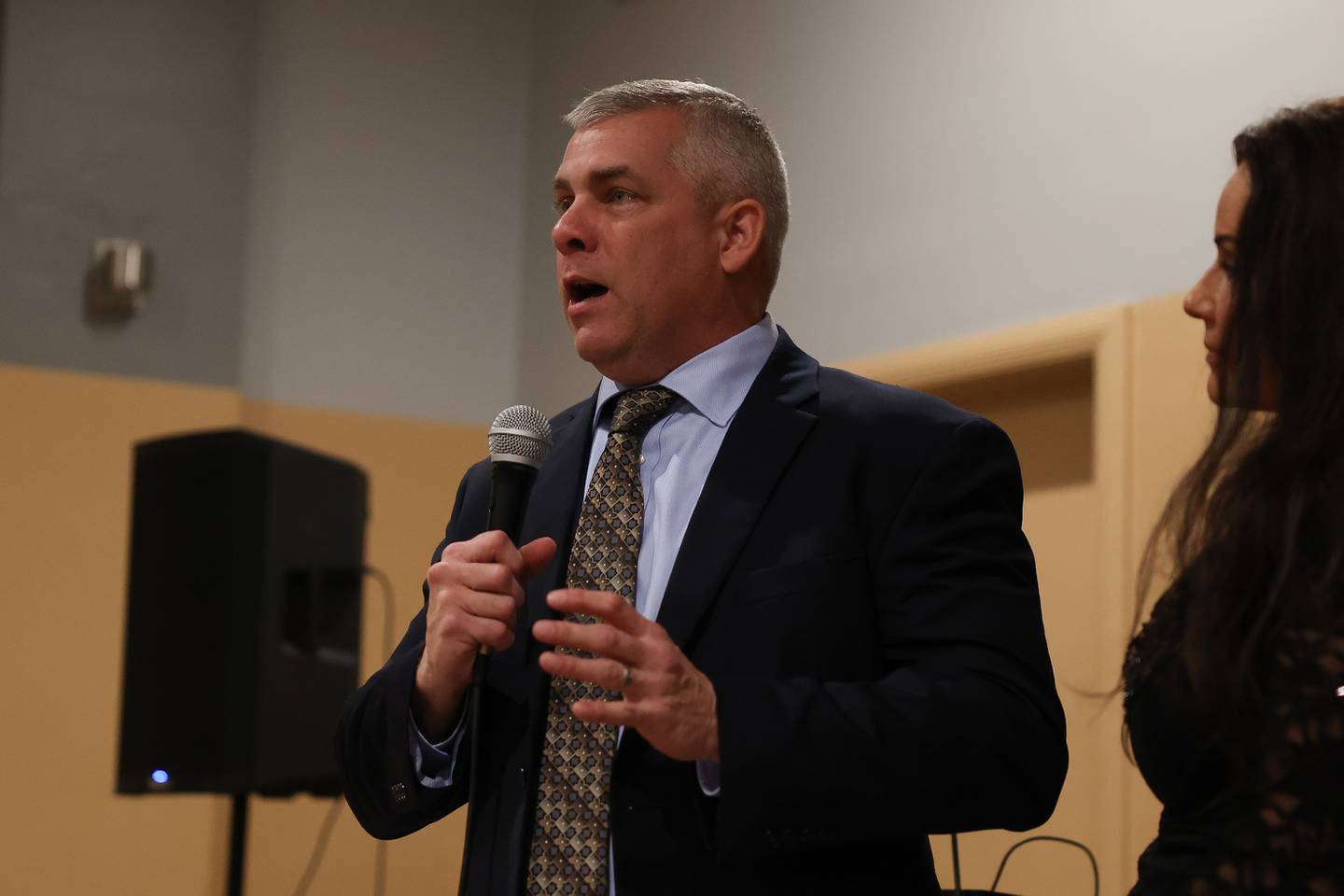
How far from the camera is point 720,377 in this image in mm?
1887

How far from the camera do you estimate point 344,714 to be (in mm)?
1779

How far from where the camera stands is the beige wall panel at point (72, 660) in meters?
4.28

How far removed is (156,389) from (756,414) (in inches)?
133

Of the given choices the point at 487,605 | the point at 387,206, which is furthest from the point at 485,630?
the point at 387,206

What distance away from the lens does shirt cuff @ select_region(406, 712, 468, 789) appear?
170 cm

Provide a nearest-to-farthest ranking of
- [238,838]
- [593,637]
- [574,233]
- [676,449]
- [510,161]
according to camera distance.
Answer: [593,637] → [676,449] → [574,233] → [238,838] → [510,161]

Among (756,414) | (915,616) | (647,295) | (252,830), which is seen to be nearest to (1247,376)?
(915,616)

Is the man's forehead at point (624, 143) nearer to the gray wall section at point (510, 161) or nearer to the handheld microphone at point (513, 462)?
the handheld microphone at point (513, 462)

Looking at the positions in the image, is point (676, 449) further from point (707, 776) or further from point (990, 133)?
point (990, 133)

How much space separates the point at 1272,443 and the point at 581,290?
0.92 m

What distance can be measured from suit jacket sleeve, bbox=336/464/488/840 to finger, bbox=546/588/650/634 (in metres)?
0.40

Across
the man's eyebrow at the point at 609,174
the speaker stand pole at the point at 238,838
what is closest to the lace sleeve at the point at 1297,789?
the man's eyebrow at the point at 609,174

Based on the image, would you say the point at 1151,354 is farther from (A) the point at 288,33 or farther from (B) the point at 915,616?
(A) the point at 288,33

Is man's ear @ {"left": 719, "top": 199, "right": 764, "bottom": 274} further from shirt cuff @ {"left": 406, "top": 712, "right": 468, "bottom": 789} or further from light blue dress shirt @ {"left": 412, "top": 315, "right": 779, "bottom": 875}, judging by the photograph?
shirt cuff @ {"left": 406, "top": 712, "right": 468, "bottom": 789}
